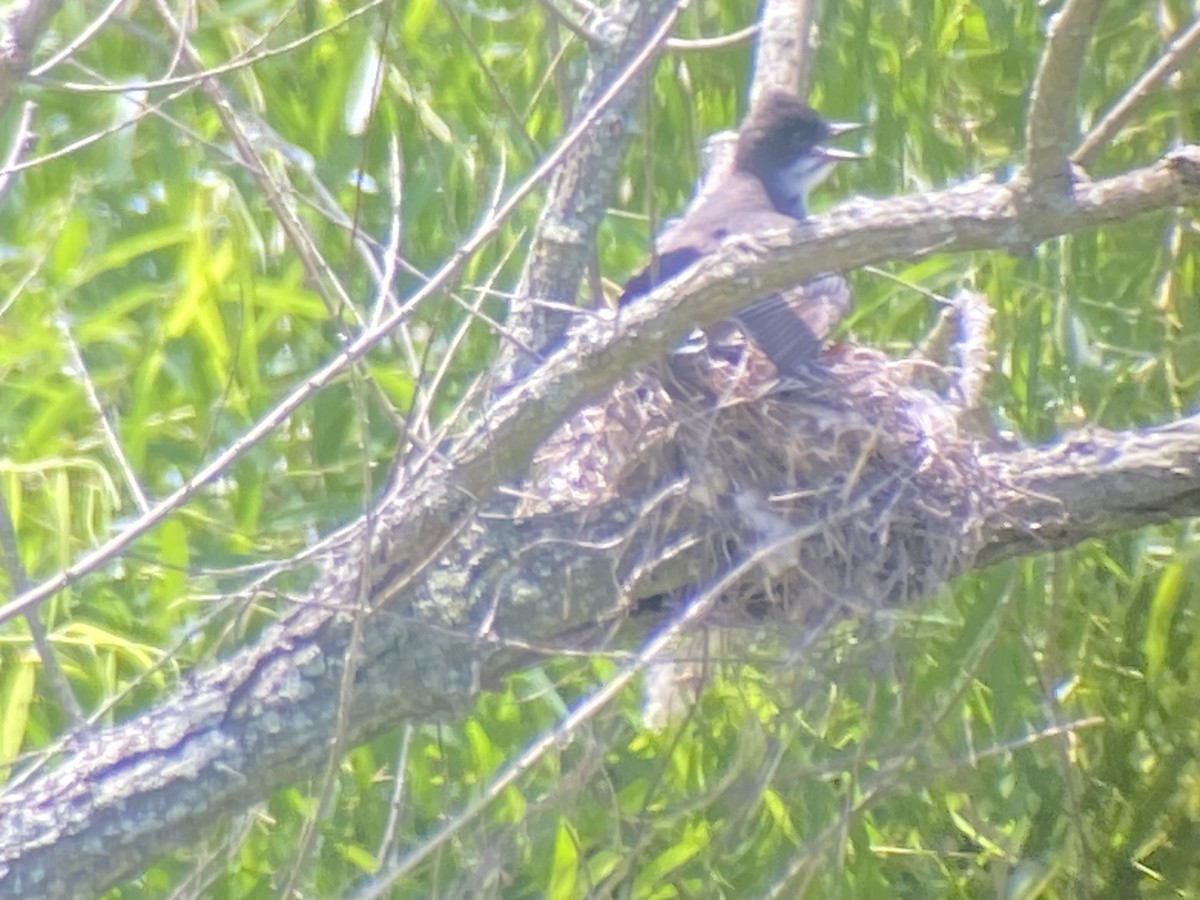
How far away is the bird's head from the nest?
517 mm

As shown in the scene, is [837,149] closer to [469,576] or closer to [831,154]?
[831,154]

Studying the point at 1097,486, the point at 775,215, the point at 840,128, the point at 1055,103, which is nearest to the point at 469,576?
the point at 1097,486

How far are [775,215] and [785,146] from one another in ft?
0.36

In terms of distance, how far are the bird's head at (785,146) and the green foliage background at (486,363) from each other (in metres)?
0.07

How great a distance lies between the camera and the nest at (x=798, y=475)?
90.9 inches

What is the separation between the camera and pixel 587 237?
92.7 inches

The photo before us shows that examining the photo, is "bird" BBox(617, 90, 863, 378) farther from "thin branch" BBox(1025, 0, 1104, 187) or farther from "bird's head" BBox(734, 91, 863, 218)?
"thin branch" BBox(1025, 0, 1104, 187)

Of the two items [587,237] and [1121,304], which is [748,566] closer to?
[587,237]

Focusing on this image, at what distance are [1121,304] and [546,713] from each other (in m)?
1.07

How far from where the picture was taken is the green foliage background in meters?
2.61

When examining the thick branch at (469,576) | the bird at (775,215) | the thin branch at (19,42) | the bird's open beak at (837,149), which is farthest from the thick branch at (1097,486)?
the thin branch at (19,42)

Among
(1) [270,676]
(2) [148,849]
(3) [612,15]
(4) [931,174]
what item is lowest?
(2) [148,849]

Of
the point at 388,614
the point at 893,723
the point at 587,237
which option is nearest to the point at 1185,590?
the point at 893,723

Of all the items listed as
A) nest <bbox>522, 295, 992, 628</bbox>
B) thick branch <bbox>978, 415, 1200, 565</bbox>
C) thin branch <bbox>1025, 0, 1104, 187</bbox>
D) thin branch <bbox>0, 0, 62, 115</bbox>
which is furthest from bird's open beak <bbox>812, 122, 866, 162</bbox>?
thin branch <bbox>0, 0, 62, 115</bbox>
